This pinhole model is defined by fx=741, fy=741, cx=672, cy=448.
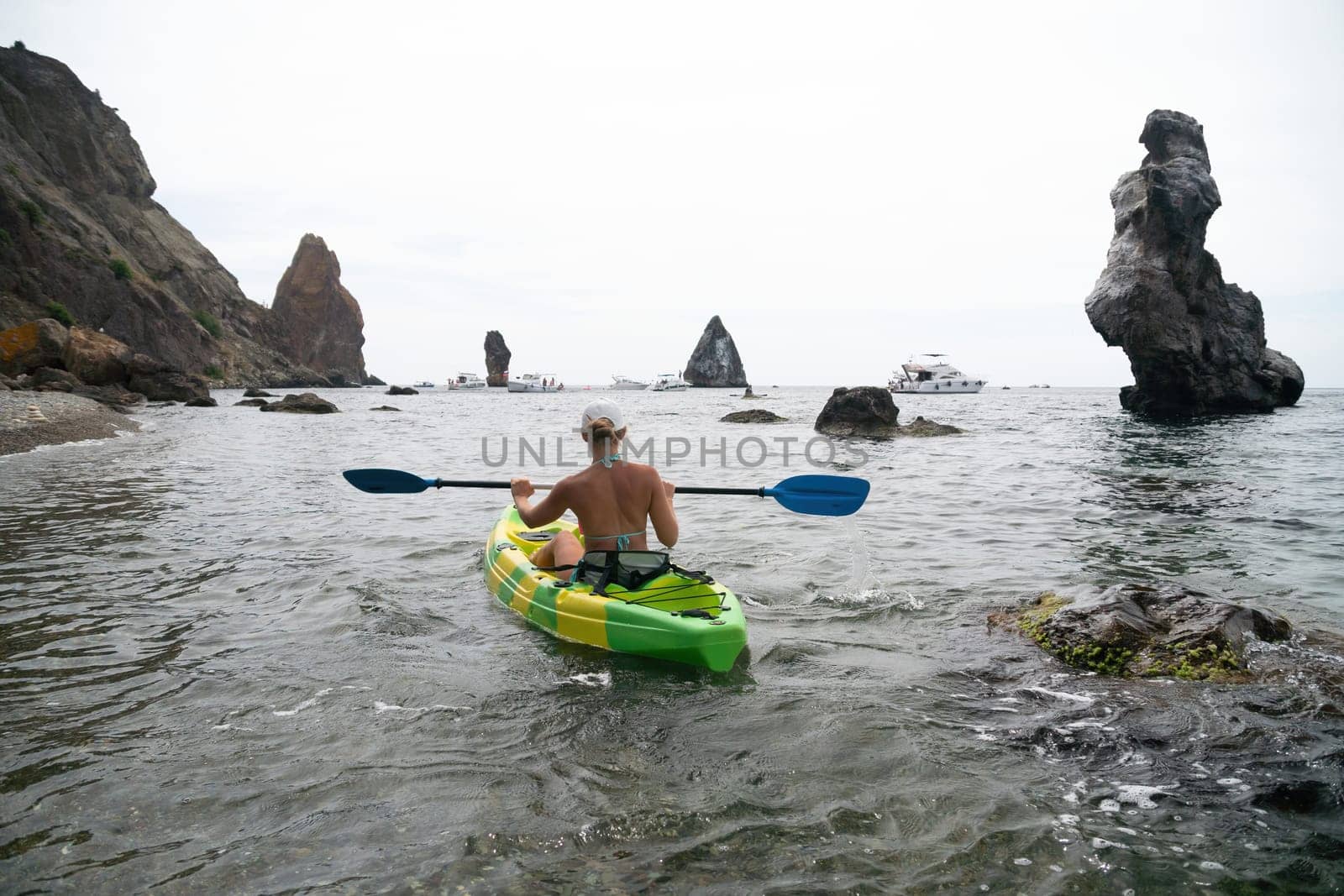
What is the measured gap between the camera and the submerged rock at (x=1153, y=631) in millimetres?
4820

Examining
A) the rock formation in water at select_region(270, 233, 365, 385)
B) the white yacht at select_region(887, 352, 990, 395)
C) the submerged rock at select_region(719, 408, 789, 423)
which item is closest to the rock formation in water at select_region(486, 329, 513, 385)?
the rock formation in water at select_region(270, 233, 365, 385)

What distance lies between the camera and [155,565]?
7.47 metres

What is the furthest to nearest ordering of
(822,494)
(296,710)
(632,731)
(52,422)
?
(52,422) < (822,494) < (296,710) < (632,731)

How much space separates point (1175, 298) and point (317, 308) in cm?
11335

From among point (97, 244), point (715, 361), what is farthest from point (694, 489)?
point (715, 361)

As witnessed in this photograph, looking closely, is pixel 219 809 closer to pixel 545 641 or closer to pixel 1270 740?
pixel 545 641

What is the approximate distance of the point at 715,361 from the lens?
114312 mm

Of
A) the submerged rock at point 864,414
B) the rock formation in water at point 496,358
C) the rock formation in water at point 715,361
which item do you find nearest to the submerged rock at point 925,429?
the submerged rock at point 864,414

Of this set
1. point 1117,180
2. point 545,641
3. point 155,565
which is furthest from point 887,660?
point 1117,180

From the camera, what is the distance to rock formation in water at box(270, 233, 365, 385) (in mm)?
112938

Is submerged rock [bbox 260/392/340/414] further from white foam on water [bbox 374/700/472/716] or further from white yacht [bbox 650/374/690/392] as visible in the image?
white yacht [bbox 650/374/690/392]

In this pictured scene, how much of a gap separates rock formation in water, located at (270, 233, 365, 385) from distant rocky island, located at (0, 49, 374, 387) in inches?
596

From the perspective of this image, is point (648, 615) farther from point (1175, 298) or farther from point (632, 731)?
point (1175, 298)

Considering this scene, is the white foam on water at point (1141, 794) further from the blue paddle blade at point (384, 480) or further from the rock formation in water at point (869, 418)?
the rock formation in water at point (869, 418)
